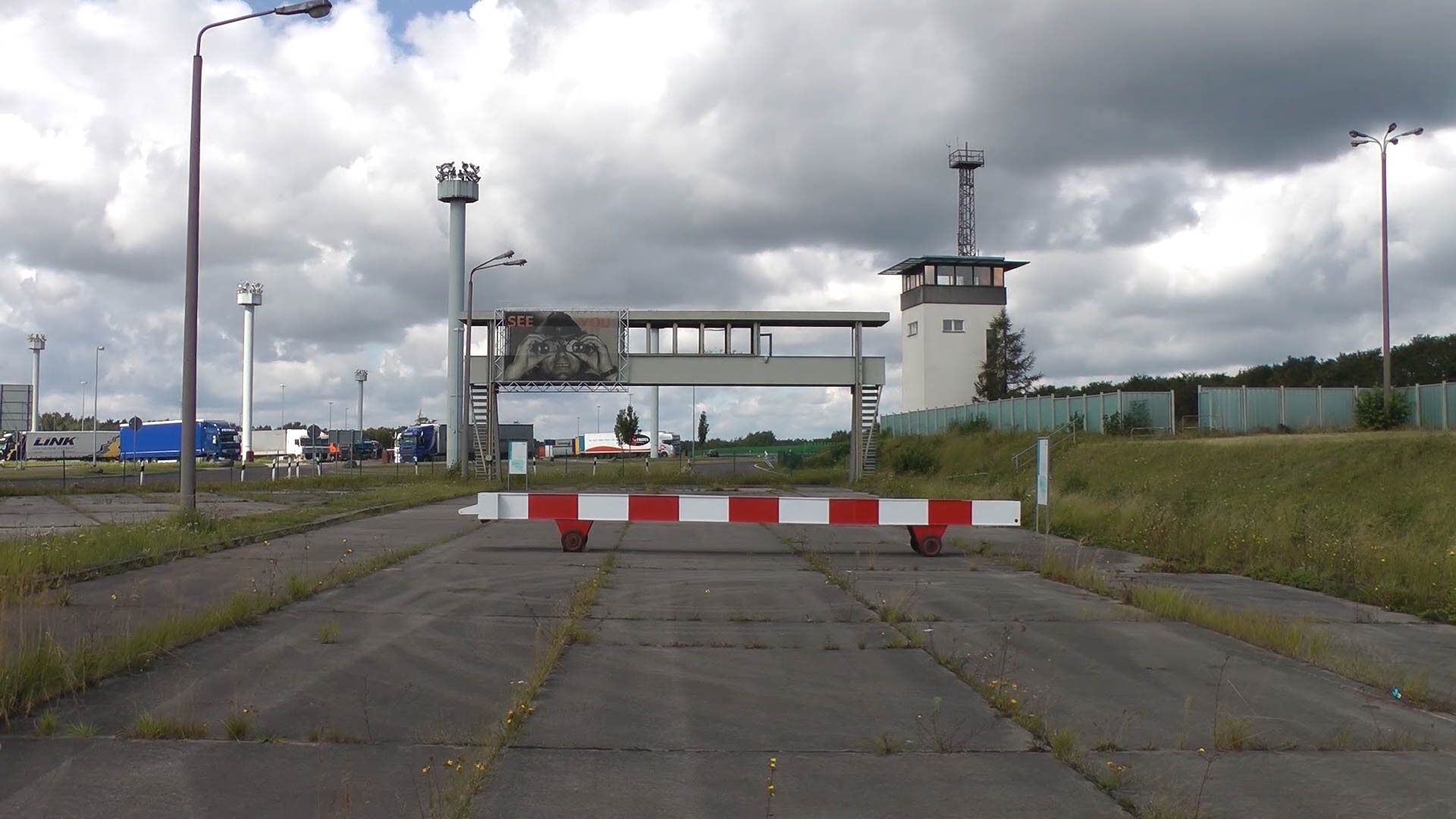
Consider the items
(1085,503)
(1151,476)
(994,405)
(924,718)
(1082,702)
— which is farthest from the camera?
(994,405)

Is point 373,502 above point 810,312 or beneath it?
beneath

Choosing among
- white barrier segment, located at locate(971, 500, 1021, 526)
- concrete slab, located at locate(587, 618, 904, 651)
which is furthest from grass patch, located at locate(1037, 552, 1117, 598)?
concrete slab, located at locate(587, 618, 904, 651)

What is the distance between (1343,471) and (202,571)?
85.1 feet

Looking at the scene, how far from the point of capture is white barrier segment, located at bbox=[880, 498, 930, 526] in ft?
57.5

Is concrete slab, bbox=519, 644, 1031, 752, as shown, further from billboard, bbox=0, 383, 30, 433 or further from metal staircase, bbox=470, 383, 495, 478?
billboard, bbox=0, 383, 30, 433

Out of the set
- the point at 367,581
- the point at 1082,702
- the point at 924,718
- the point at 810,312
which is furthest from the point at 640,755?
the point at 810,312

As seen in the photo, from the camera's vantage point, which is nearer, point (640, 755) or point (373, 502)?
point (640, 755)

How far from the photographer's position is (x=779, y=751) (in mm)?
6387

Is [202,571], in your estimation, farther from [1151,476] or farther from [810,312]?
[810,312]

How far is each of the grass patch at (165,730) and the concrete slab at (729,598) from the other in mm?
5057

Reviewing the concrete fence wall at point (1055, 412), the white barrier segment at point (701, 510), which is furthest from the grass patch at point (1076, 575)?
the concrete fence wall at point (1055, 412)

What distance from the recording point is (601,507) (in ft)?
57.4

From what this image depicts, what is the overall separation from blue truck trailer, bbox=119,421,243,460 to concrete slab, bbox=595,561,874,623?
261 feet

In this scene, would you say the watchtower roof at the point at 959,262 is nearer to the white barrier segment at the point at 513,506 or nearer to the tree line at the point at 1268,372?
the tree line at the point at 1268,372
